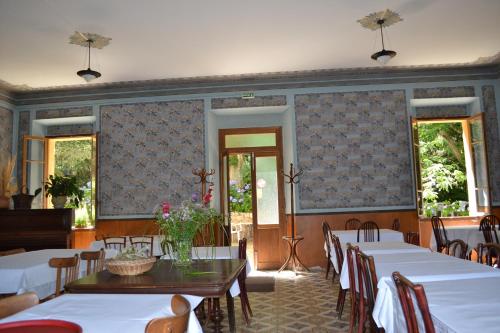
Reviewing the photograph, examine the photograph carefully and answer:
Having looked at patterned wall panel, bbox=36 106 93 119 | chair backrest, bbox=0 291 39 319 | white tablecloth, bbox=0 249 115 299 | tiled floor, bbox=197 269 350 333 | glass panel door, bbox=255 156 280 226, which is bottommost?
tiled floor, bbox=197 269 350 333

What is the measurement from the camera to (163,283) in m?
2.47

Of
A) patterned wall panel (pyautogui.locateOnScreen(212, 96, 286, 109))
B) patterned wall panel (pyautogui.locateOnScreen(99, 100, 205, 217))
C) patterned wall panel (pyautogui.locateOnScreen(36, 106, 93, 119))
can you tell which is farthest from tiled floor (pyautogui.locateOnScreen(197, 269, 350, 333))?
patterned wall panel (pyautogui.locateOnScreen(36, 106, 93, 119))

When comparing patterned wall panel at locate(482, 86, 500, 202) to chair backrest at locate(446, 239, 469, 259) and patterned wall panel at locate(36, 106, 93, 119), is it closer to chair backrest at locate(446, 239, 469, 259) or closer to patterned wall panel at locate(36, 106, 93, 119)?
chair backrest at locate(446, 239, 469, 259)

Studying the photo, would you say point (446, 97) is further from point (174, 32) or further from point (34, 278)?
point (34, 278)

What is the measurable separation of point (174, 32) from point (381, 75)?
14.2 feet

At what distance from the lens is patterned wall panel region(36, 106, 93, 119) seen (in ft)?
26.4

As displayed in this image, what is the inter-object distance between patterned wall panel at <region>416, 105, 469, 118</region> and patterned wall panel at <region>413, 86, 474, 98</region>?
0.39 metres

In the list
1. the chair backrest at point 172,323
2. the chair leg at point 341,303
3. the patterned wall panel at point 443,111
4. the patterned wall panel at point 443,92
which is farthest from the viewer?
the patterned wall panel at point 443,111

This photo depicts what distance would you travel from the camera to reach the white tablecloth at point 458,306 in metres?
1.58

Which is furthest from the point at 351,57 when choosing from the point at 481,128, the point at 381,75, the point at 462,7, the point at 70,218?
the point at 70,218

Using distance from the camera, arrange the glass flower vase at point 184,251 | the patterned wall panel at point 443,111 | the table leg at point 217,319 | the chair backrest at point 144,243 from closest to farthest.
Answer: the glass flower vase at point 184,251, the table leg at point 217,319, the chair backrest at point 144,243, the patterned wall panel at point 443,111

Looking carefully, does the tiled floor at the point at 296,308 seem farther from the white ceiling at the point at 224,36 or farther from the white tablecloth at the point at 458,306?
the white ceiling at the point at 224,36

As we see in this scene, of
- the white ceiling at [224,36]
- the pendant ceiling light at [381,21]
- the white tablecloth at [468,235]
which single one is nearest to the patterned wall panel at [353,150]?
the white ceiling at [224,36]

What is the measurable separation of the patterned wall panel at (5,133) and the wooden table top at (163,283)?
6469 millimetres
